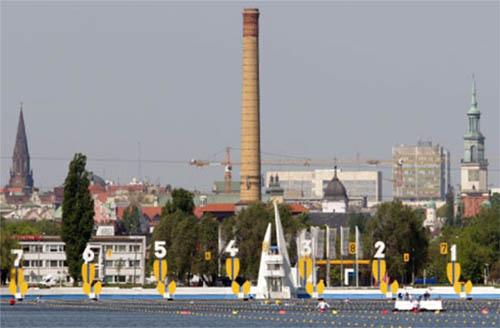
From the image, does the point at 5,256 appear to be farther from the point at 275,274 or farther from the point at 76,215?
the point at 275,274

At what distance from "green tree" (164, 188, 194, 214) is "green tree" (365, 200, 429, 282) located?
19129 mm

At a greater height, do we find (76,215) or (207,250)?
(76,215)

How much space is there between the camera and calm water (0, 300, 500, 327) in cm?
10250

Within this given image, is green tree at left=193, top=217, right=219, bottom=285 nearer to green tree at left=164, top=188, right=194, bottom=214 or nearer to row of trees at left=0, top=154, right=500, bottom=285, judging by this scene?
row of trees at left=0, top=154, right=500, bottom=285

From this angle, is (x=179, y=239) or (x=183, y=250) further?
(x=179, y=239)

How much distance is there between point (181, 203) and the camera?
175 m

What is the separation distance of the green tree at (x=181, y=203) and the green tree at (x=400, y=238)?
62.8 ft

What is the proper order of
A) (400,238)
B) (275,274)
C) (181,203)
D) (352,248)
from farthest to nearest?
1. (181,203)
2. (400,238)
3. (352,248)
4. (275,274)

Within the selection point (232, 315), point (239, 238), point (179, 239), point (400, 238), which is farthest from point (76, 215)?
point (232, 315)

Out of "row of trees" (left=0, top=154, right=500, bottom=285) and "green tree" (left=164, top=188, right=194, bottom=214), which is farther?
"green tree" (left=164, top=188, right=194, bottom=214)

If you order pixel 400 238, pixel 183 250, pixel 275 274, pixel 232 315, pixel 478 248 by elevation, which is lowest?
pixel 232 315

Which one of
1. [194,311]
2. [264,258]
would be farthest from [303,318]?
[264,258]

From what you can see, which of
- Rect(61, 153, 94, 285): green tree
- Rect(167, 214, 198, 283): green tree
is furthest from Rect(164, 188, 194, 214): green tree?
Rect(61, 153, 94, 285): green tree

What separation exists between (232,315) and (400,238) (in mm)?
49574
